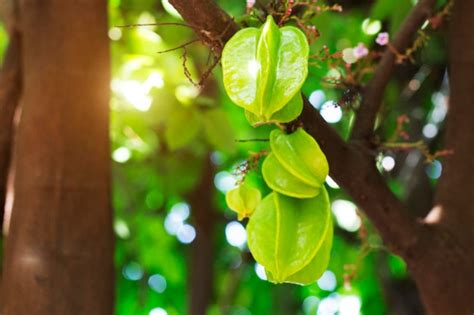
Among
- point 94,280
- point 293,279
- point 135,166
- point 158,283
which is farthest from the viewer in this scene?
point 158,283

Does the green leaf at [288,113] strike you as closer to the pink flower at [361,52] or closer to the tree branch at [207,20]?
the tree branch at [207,20]

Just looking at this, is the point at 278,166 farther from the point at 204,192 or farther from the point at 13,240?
the point at 204,192

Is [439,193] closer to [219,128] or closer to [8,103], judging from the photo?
[219,128]

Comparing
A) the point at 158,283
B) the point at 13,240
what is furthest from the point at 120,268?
the point at 13,240

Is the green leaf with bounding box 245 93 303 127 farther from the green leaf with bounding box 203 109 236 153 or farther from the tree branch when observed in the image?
the green leaf with bounding box 203 109 236 153

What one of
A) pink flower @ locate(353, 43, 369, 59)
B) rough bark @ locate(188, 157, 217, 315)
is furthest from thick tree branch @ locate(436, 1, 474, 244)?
rough bark @ locate(188, 157, 217, 315)

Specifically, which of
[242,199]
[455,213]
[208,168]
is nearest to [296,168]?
[242,199]
